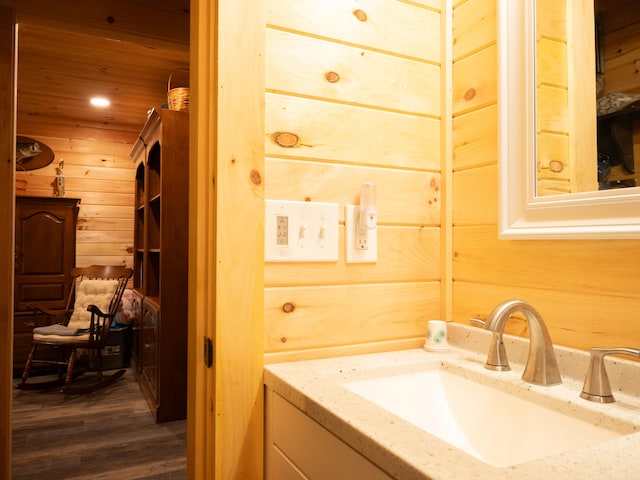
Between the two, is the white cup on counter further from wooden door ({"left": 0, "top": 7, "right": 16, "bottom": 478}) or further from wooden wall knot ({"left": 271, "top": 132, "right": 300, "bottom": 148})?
wooden door ({"left": 0, "top": 7, "right": 16, "bottom": 478})

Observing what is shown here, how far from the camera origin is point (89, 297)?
4.15 m

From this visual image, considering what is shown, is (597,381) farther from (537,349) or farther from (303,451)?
(303,451)

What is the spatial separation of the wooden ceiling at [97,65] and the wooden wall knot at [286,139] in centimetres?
164

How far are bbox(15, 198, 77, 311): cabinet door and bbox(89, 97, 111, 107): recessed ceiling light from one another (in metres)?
0.95

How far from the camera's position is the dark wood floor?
2.45 meters

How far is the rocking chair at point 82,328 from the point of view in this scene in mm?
3691

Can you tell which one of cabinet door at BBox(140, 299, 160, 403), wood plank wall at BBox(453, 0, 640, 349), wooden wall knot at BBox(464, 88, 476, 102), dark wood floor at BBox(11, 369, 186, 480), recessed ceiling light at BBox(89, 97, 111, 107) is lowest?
dark wood floor at BBox(11, 369, 186, 480)

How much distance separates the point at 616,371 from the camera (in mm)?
→ 905

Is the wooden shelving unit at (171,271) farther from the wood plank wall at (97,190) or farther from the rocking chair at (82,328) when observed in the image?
the wood plank wall at (97,190)

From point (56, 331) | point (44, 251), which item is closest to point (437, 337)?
point (56, 331)

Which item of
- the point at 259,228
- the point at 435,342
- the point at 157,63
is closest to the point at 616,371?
the point at 435,342

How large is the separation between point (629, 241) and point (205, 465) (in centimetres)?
105

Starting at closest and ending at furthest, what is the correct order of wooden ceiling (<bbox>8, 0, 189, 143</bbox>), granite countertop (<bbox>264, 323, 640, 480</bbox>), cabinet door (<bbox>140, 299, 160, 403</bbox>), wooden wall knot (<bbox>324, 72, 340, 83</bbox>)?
granite countertop (<bbox>264, 323, 640, 480</bbox>), wooden wall knot (<bbox>324, 72, 340, 83</bbox>), wooden ceiling (<bbox>8, 0, 189, 143</bbox>), cabinet door (<bbox>140, 299, 160, 403</bbox>)

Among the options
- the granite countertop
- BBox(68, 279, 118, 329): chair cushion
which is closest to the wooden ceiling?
BBox(68, 279, 118, 329): chair cushion
